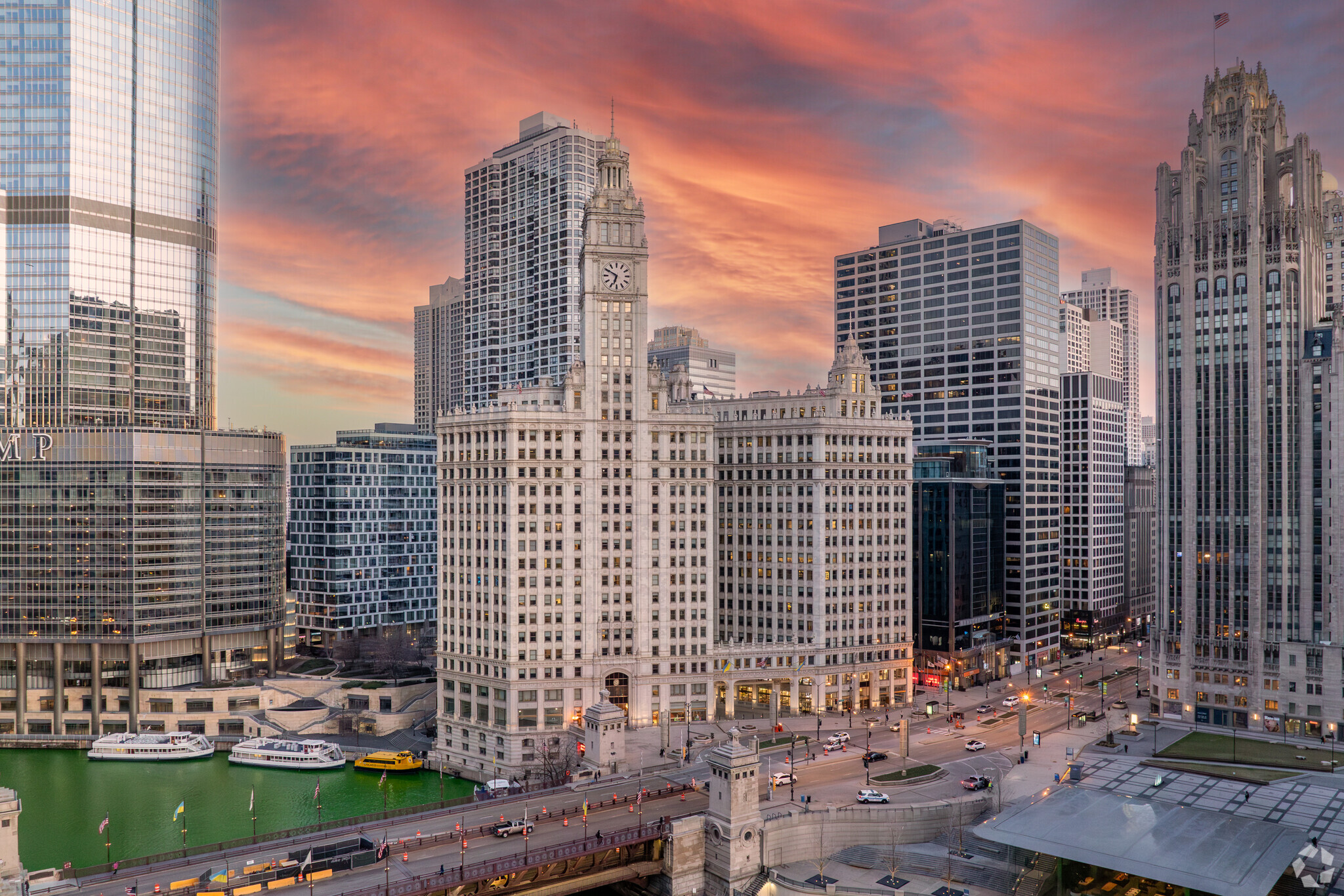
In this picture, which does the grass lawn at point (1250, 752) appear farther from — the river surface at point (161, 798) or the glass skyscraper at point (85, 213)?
the glass skyscraper at point (85, 213)

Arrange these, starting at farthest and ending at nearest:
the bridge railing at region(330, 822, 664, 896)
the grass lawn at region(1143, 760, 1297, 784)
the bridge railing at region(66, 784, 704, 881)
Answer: the grass lawn at region(1143, 760, 1297, 784), the bridge railing at region(66, 784, 704, 881), the bridge railing at region(330, 822, 664, 896)

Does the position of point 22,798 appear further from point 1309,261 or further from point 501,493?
point 1309,261

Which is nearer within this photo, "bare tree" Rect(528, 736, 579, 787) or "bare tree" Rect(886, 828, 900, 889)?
"bare tree" Rect(886, 828, 900, 889)

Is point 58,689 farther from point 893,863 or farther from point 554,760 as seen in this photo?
point 893,863

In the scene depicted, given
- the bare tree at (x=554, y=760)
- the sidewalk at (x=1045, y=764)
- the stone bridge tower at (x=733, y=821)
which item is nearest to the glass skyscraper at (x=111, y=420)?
the bare tree at (x=554, y=760)

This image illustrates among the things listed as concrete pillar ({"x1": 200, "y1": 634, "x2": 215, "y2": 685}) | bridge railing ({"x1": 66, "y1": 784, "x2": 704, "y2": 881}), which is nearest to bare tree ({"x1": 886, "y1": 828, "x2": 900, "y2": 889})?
bridge railing ({"x1": 66, "y1": 784, "x2": 704, "y2": 881})

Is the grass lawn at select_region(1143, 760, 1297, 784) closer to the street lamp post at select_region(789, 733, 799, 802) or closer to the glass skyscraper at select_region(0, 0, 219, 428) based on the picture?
the street lamp post at select_region(789, 733, 799, 802)

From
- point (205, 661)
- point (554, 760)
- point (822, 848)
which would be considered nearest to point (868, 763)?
point (822, 848)
